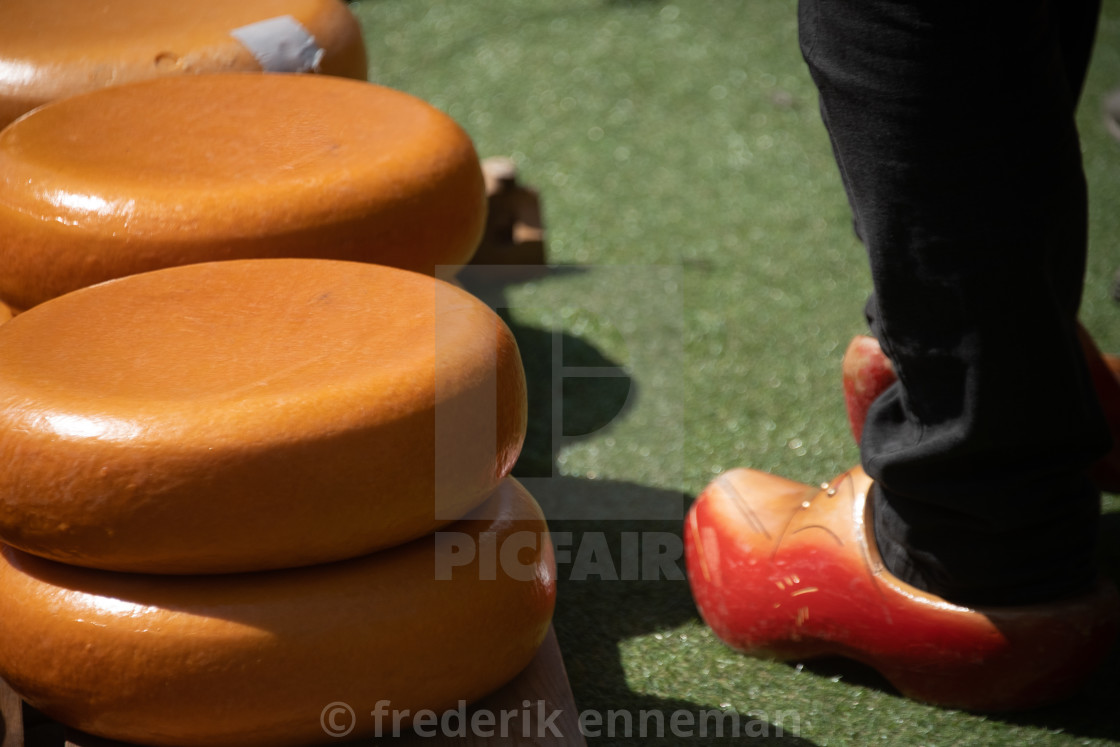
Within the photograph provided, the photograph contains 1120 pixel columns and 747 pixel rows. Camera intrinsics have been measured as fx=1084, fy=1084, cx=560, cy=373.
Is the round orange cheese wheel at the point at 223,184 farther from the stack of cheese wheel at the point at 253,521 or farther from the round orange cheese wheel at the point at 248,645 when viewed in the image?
the round orange cheese wheel at the point at 248,645

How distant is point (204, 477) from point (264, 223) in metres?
0.42

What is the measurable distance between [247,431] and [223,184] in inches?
18.0

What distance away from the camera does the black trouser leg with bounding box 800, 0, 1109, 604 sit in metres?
0.93

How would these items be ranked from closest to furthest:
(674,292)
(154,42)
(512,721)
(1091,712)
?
1. (512,721)
2. (1091,712)
3. (154,42)
4. (674,292)

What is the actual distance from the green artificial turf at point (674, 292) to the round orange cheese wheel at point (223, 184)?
0.47 m

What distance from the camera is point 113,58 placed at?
1553mm

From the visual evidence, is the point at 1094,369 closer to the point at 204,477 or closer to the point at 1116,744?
the point at 1116,744

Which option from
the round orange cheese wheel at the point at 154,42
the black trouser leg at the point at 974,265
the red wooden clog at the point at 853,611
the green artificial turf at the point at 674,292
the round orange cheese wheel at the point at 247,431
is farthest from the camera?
the round orange cheese wheel at the point at 154,42

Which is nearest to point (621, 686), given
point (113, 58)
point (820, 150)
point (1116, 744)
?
point (1116, 744)

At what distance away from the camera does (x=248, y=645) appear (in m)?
0.84

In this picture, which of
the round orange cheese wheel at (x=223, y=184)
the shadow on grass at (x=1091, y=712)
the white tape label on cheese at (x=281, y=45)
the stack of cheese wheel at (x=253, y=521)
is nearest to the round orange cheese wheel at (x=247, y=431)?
the stack of cheese wheel at (x=253, y=521)

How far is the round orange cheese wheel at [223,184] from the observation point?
3.72 ft

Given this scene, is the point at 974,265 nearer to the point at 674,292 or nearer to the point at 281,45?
the point at 281,45

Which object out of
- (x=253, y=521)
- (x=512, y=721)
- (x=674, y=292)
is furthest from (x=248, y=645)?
(x=674, y=292)
